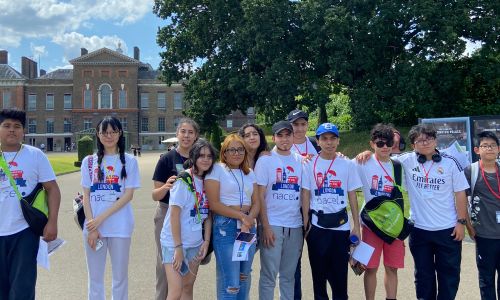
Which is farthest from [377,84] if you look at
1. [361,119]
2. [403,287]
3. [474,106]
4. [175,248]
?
[175,248]

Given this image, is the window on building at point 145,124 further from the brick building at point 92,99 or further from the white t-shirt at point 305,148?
the white t-shirt at point 305,148

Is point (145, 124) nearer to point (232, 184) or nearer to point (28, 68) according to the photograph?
point (28, 68)

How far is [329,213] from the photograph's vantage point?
4000 millimetres

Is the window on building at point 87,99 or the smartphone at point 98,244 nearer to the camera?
the smartphone at point 98,244

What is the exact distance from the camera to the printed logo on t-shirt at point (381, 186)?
4.23m

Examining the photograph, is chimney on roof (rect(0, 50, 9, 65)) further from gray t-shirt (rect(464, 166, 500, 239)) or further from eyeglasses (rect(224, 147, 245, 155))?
gray t-shirt (rect(464, 166, 500, 239))

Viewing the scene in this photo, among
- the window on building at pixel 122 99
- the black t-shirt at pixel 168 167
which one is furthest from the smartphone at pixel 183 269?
the window on building at pixel 122 99

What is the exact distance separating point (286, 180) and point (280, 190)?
0.11 metres

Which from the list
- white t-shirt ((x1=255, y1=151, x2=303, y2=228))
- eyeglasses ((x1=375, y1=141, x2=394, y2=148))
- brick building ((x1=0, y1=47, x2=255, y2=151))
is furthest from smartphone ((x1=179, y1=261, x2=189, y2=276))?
brick building ((x1=0, y1=47, x2=255, y2=151))

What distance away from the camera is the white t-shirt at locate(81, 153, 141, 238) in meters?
3.92

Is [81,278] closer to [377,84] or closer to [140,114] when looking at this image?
[377,84]

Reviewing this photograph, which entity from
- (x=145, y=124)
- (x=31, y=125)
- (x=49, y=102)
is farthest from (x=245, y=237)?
(x=31, y=125)

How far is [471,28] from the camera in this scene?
65.3 ft

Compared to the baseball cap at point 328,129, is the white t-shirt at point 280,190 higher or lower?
lower
